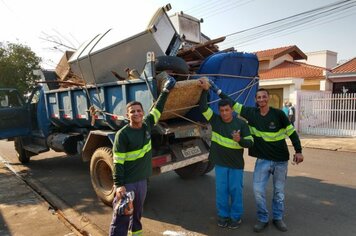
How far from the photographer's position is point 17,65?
23938mm

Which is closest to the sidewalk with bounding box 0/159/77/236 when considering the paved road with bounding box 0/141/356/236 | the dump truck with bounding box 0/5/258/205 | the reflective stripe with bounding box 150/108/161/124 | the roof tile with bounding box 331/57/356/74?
the paved road with bounding box 0/141/356/236

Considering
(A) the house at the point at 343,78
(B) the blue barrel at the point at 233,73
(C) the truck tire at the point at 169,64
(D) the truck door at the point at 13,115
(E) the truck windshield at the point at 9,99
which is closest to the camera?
(C) the truck tire at the point at 169,64

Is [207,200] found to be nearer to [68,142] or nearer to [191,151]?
[191,151]

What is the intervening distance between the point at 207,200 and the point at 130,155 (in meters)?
2.27

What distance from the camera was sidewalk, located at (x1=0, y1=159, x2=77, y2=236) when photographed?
13.2 ft

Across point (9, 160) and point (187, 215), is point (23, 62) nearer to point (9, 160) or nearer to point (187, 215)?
point (9, 160)

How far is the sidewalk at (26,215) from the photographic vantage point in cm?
404

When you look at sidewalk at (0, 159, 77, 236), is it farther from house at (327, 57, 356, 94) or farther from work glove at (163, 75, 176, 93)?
house at (327, 57, 356, 94)

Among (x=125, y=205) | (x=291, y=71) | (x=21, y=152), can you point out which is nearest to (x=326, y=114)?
(x=291, y=71)

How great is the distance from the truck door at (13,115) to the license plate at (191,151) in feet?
16.3

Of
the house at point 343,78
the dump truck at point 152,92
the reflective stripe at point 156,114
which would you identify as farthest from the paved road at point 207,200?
the house at point 343,78

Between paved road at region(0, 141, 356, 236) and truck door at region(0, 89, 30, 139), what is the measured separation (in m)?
0.98

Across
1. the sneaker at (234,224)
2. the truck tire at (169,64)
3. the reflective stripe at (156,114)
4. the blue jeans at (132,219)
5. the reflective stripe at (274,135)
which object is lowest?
the sneaker at (234,224)

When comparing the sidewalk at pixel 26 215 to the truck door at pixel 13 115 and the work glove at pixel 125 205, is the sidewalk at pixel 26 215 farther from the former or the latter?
the truck door at pixel 13 115
